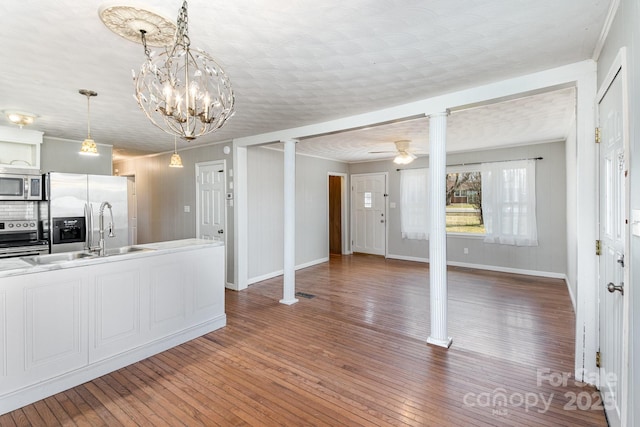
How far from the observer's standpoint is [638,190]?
4.28ft

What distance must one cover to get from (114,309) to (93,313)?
0.48 ft

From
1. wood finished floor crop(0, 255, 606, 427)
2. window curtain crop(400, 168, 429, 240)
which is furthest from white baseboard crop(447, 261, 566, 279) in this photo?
wood finished floor crop(0, 255, 606, 427)

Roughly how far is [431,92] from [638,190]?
1.94 meters

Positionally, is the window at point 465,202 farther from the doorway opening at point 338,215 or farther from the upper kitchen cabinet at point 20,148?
the upper kitchen cabinet at point 20,148

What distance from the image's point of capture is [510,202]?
19.0 feet

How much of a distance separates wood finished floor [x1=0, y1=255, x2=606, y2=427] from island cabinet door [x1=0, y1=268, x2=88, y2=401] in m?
0.21

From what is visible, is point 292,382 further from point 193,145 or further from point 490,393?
point 193,145

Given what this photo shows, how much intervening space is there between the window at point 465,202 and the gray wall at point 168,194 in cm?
459

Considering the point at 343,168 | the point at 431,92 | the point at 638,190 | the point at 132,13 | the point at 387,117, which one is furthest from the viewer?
the point at 343,168

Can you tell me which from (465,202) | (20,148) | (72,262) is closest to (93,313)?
(72,262)

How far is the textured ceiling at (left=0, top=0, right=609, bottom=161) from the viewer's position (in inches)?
66.4

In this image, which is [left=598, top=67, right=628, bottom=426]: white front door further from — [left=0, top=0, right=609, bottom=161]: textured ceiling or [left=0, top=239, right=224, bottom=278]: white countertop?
[left=0, top=239, right=224, bottom=278]: white countertop

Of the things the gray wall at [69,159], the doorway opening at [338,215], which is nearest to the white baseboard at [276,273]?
the doorway opening at [338,215]

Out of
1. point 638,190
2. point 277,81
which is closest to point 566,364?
point 638,190
